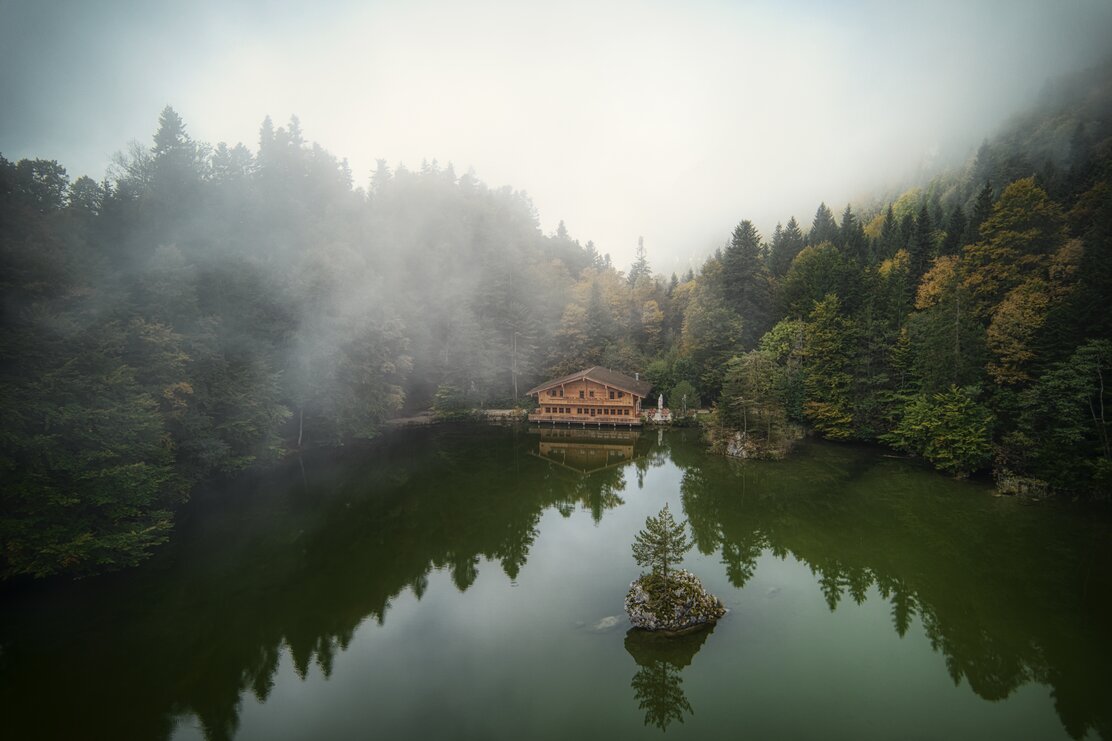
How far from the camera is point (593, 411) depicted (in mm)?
45094

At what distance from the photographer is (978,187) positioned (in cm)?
5388

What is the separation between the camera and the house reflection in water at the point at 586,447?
3228 centimetres

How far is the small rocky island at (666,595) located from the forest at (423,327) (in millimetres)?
16272

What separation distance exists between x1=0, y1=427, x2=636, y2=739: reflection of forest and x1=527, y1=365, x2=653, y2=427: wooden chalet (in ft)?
50.7

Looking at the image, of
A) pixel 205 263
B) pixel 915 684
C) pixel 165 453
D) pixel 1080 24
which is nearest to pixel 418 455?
pixel 165 453

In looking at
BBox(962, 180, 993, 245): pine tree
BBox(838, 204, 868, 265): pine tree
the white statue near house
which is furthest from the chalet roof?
BBox(962, 180, 993, 245): pine tree

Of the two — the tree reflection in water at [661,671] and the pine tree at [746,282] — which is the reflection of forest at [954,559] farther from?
the pine tree at [746,282]

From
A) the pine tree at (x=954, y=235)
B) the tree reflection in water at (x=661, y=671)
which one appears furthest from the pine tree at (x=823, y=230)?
the tree reflection in water at (x=661, y=671)

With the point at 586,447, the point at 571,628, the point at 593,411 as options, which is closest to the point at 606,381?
the point at 593,411

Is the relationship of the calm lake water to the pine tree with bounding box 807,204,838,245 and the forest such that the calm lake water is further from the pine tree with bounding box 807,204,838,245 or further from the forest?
the pine tree with bounding box 807,204,838,245

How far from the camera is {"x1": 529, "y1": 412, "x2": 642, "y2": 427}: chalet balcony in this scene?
4376 cm

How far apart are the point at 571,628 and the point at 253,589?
1090 centimetres

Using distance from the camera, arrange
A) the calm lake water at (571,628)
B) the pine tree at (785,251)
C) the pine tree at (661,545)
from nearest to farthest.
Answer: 1. the calm lake water at (571,628)
2. the pine tree at (661,545)
3. the pine tree at (785,251)

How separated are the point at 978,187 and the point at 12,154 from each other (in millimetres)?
80973
